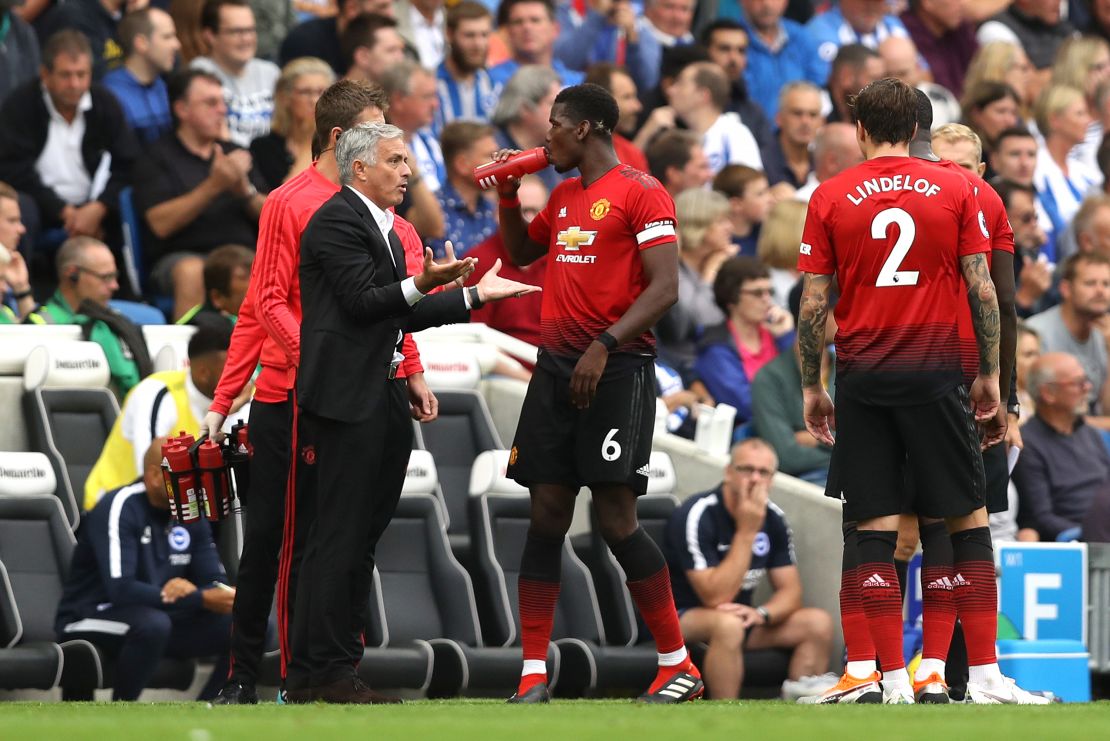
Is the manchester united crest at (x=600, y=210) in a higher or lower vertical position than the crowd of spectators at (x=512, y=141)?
lower

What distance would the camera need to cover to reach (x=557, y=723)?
678 centimetres

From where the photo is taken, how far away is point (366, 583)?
8148 mm

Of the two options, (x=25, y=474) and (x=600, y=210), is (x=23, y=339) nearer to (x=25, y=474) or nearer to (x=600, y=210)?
(x=25, y=474)

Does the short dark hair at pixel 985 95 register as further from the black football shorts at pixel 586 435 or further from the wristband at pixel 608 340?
the wristband at pixel 608 340

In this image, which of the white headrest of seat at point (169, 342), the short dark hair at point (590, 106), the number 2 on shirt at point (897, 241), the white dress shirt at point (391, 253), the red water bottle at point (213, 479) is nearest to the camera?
the white dress shirt at point (391, 253)

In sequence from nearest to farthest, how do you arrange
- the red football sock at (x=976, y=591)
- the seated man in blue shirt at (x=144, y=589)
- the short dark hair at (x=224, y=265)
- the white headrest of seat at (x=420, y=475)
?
the red football sock at (x=976, y=591) < the seated man in blue shirt at (x=144, y=589) < the white headrest of seat at (x=420, y=475) < the short dark hair at (x=224, y=265)

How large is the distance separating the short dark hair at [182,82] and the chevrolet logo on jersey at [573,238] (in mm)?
5445

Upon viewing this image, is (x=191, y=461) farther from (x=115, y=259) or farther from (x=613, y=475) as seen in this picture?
(x=115, y=259)

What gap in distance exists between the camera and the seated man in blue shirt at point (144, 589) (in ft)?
33.6

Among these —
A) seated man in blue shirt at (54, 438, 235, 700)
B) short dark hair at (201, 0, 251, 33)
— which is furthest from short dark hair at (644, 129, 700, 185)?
seated man in blue shirt at (54, 438, 235, 700)

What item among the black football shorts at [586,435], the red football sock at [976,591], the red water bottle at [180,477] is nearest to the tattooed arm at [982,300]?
the red football sock at [976,591]

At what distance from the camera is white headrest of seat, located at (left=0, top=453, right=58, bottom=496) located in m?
10.8

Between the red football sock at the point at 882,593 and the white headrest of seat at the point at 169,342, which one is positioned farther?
the white headrest of seat at the point at 169,342

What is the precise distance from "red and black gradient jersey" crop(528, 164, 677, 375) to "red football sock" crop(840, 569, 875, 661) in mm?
1222
